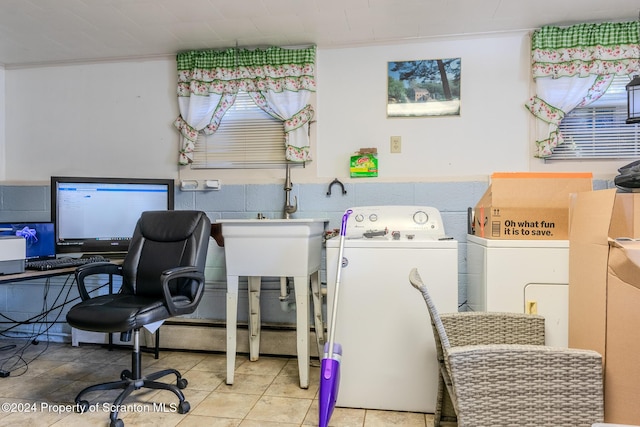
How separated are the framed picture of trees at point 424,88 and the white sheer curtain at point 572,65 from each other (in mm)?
506

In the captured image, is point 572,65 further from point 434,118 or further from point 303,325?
point 303,325

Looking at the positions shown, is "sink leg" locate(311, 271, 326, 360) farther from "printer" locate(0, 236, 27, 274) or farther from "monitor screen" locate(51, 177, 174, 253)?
"printer" locate(0, 236, 27, 274)

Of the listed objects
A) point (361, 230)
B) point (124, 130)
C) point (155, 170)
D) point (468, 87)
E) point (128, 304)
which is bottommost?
point (128, 304)

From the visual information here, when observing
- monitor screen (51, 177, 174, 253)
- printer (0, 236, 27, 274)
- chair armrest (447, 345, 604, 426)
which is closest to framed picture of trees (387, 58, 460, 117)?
monitor screen (51, 177, 174, 253)

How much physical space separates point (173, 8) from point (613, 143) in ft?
9.51

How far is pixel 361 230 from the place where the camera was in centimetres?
244

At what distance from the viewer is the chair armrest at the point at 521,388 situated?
1.24 m

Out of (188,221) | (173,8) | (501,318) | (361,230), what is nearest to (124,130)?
(173,8)

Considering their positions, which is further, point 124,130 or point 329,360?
point 124,130

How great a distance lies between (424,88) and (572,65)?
3.03 feet

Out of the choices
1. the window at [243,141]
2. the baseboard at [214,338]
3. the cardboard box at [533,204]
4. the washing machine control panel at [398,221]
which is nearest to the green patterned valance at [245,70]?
the window at [243,141]

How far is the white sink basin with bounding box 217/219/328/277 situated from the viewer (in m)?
2.22

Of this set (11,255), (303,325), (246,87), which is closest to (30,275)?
(11,255)

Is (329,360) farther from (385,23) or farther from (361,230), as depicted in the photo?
(385,23)
